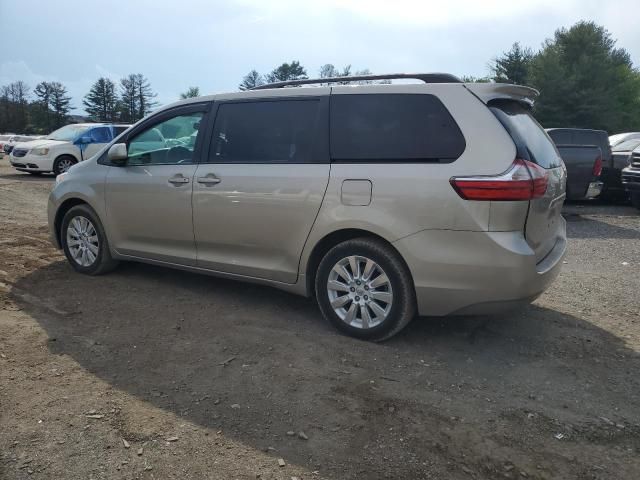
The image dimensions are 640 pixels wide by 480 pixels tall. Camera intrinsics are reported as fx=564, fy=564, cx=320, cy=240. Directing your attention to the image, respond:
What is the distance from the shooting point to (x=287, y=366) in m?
3.78

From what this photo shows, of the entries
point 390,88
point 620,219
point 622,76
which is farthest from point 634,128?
point 390,88

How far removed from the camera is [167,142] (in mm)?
5258

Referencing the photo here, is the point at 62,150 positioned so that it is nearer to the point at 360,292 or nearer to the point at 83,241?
the point at 83,241

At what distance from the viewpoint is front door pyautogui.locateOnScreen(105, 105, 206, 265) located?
5.00 m

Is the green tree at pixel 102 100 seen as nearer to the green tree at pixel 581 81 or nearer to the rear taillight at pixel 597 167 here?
the green tree at pixel 581 81

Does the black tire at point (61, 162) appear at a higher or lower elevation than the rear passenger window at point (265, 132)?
lower

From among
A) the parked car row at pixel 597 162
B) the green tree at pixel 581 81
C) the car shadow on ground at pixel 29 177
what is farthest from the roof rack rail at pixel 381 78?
the green tree at pixel 581 81

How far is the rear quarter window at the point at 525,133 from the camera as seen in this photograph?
3.81m

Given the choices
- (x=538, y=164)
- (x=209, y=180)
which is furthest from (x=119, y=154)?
(x=538, y=164)

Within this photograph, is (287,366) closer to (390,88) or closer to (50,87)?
(390,88)

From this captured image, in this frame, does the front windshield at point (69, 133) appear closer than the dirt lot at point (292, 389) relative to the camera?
No

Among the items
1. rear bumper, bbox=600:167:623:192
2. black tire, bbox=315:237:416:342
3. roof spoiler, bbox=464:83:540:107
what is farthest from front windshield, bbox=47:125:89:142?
roof spoiler, bbox=464:83:540:107

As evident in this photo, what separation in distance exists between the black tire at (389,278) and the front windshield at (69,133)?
48.0 ft

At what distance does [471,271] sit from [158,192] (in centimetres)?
290
